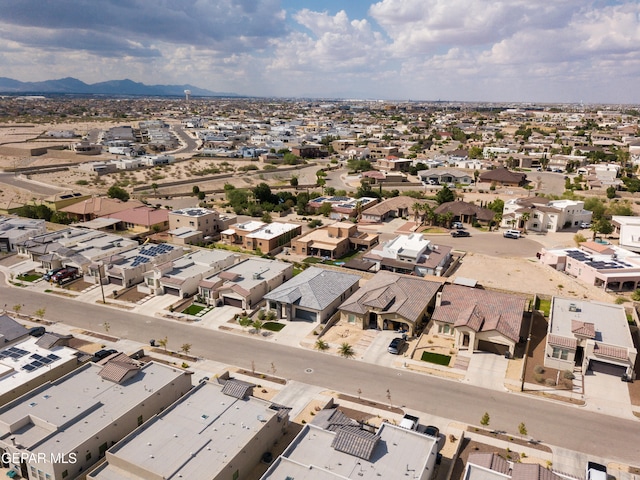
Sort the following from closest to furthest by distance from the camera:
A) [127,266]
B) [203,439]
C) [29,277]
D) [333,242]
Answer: [203,439]
[127,266]
[29,277]
[333,242]

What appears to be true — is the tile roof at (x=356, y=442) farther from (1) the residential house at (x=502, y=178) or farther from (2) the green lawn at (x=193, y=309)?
(1) the residential house at (x=502, y=178)

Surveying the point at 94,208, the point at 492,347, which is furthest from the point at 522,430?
the point at 94,208

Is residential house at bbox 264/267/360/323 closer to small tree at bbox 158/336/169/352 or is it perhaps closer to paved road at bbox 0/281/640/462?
paved road at bbox 0/281/640/462

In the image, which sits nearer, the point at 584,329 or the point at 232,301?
the point at 584,329

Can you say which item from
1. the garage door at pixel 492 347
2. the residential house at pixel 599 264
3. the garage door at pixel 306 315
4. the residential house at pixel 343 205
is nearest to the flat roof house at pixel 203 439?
the garage door at pixel 306 315

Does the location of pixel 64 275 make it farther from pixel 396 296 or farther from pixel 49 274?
pixel 396 296

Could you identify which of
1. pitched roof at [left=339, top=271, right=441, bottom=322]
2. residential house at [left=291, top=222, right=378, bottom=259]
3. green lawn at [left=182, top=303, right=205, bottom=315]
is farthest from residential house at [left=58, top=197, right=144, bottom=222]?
pitched roof at [left=339, top=271, right=441, bottom=322]

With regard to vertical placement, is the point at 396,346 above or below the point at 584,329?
below

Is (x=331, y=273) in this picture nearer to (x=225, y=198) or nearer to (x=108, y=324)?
(x=108, y=324)

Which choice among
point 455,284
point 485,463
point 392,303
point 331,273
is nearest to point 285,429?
point 485,463
